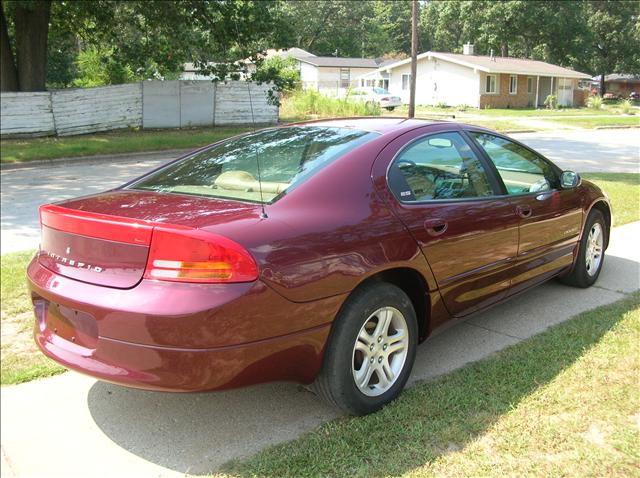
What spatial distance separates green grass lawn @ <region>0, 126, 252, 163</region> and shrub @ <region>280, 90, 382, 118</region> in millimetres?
6789

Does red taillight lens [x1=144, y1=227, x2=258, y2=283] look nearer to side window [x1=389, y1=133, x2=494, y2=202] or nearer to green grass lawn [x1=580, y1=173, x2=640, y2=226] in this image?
side window [x1=389, y1=133, x2=494, y2=202]

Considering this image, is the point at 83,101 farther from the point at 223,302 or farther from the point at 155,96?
the point at 223,302

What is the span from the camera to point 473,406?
3.25 meters

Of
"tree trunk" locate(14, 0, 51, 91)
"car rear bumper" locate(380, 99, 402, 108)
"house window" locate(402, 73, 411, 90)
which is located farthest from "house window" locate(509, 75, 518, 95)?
"tree trunk" locate(14, 0, 51, 91)

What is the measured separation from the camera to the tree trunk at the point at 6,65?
1902cm

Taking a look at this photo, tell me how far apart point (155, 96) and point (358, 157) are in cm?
1932

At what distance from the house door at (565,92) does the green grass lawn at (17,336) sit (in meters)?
49.7

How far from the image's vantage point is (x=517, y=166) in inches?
182

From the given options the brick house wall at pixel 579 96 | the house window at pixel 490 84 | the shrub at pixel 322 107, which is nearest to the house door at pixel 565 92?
the brick house wall at pixel 579 96

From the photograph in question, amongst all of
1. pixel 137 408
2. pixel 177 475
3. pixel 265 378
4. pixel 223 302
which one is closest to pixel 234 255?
pixel 223 302

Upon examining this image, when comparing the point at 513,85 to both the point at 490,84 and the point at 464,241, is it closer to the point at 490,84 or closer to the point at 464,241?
the point at 490,84

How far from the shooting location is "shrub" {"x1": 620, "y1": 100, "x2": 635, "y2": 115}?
25.5 m

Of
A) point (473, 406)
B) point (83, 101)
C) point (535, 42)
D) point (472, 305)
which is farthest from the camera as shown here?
point (535, 42)

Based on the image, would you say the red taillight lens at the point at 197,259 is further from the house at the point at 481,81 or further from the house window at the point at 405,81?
the house window at the point at 405,81
